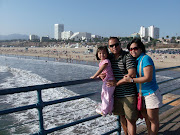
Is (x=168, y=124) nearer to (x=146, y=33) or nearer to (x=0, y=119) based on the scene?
(x=0, y=119)

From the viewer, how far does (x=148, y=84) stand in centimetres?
215

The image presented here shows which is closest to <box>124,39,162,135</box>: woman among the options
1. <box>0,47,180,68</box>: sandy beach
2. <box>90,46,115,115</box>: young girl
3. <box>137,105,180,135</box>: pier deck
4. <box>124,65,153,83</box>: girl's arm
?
<box>124,65,153,83</box>: girl's arm

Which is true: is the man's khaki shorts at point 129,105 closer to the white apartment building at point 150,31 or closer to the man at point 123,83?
the man at point 123,83

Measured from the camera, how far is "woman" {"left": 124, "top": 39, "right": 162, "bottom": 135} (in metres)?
2.05

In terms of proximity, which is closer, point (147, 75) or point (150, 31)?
point (147, 75)

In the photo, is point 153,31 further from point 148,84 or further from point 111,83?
point 111,83

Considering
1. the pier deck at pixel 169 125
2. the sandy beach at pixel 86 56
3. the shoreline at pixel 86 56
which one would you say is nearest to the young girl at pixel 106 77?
the pier deck at pixel 169 125

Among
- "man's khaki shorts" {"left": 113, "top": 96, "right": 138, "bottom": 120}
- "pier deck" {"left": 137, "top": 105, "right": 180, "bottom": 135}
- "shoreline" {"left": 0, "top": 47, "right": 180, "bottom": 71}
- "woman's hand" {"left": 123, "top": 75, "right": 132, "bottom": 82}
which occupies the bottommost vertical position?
"shoreline" {"left": 0, "top": 47, "right": 180, "bottom": 71}

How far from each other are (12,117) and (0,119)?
0.49 m

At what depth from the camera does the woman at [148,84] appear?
2.05m

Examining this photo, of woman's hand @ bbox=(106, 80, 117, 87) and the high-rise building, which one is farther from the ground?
the high-rise building

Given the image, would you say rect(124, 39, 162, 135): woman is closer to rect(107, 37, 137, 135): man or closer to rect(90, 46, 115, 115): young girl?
rect(107, 37, 137, 135): man

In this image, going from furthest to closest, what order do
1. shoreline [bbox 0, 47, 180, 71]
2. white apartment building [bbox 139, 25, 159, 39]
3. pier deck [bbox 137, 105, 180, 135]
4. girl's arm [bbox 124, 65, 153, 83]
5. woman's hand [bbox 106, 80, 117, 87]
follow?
white apartment building [bbox 139, 25, 159, 39] < shoreline [bbox 0, 47, 180, 71] < pier deck [bbox 137, 105, 180, 135] < woman's hand [bbox 106, 80, 117, 87] < girl's arm [bbox 124, 65, 153, 83]

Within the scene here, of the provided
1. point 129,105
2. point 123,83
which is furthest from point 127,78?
point 129,105
